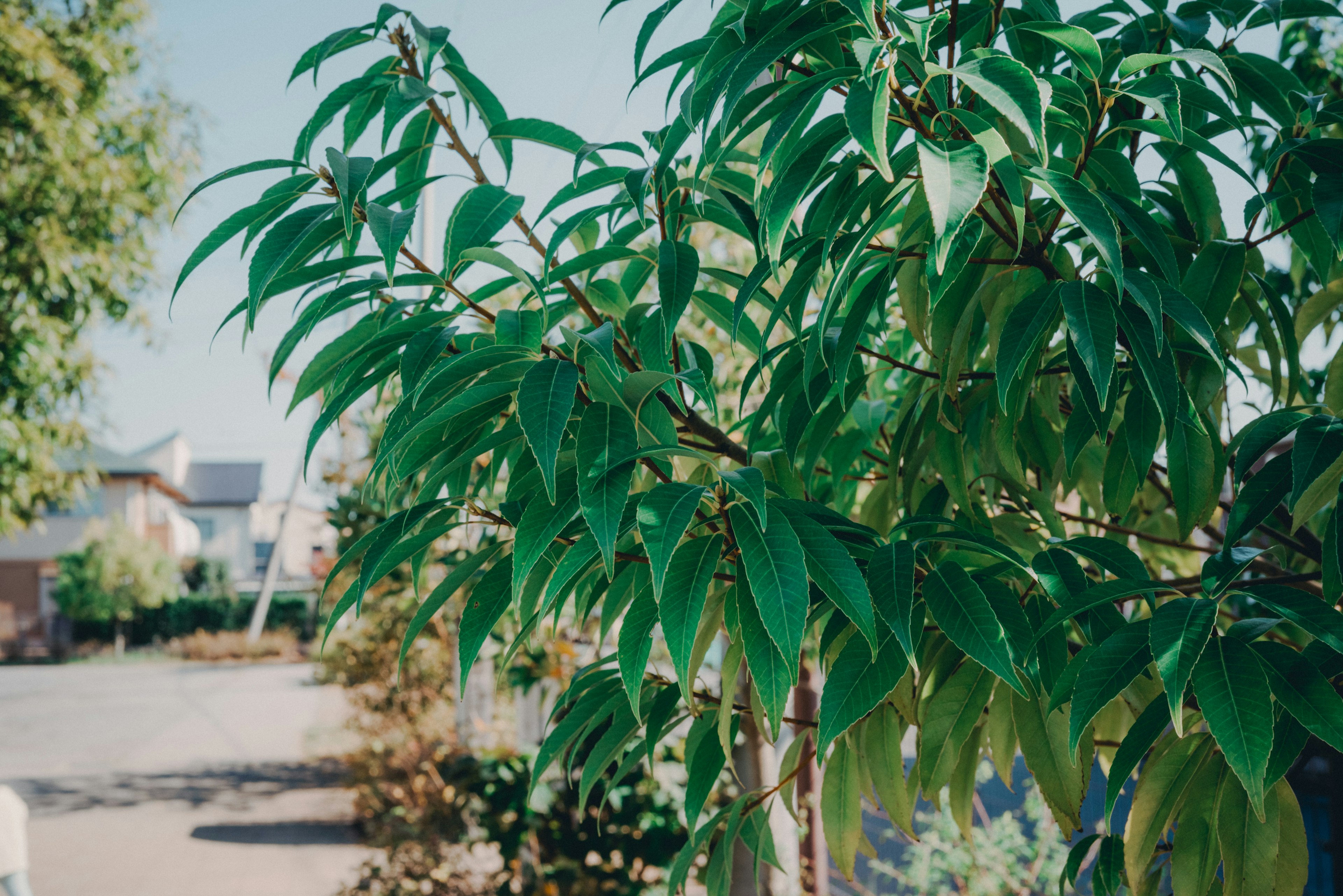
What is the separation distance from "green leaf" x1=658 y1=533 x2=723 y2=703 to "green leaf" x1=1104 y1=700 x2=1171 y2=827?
0.31 meters

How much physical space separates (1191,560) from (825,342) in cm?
81

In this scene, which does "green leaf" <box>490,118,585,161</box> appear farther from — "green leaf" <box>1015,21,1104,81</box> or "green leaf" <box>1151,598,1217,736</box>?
"green leaf" <box>1151,598,1217,736</box>

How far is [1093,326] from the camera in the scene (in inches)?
25.3

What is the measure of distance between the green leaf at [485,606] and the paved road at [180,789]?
4.42 m

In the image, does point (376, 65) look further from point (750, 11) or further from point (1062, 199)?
point (1062, 199)

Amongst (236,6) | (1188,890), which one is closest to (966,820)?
(1188,890)

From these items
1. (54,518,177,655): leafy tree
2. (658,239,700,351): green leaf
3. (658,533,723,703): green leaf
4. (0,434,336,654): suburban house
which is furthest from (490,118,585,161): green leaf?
(54,518,177,655): leafy tree

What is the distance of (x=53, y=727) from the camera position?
10.2 meters

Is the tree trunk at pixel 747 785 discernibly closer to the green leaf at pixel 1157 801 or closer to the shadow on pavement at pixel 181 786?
the green leaf at pixel 1157 801

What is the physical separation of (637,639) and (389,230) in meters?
0.37

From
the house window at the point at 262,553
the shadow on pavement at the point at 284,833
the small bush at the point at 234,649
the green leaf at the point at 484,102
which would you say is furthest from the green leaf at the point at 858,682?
the house window at the point at 262,553

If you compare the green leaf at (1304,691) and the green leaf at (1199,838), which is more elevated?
the green leaf at (1304,691)

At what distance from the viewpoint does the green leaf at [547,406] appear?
576 mm

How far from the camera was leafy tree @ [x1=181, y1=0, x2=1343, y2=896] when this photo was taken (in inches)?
23.4
